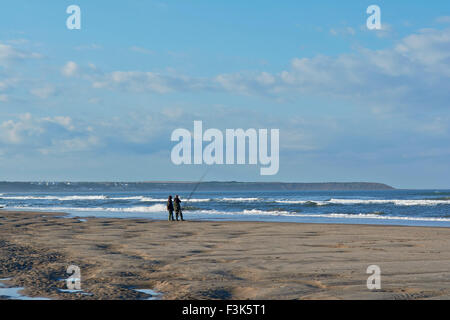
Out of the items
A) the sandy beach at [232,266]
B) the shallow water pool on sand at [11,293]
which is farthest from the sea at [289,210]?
the shallow water pool on sand at [11,293]

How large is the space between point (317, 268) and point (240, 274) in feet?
5.03

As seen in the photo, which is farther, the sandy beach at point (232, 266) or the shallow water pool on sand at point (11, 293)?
the sandy beach at point (232, 266)

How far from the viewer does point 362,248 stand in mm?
13125

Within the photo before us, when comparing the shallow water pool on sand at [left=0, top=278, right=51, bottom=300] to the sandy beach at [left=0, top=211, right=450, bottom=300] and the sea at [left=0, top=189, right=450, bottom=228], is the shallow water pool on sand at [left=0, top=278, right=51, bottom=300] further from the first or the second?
the sea at [left=0, top=189, right=450, bottom=228]

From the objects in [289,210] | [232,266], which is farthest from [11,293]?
[289,210]

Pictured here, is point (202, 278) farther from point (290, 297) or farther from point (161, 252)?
point (161, 252)

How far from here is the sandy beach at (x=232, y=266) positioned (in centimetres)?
751

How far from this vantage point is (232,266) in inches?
392

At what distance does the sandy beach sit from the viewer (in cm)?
751

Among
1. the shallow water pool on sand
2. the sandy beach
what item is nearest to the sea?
the sandy beach

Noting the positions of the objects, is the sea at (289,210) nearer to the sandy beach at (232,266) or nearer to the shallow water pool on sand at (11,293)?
the sandy beach at (232,266)
